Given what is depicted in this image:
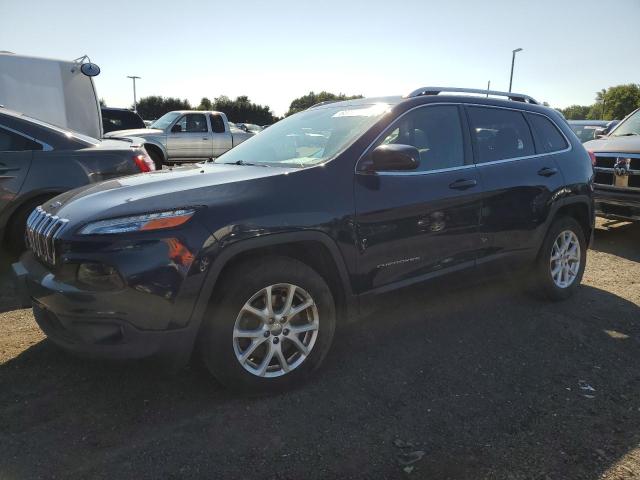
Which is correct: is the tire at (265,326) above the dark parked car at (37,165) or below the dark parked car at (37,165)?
below

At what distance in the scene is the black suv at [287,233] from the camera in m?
2.42

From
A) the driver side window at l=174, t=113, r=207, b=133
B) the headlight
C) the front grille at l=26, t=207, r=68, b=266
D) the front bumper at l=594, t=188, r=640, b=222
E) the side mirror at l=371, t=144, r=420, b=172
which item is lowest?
the front bumper at l=594, t=188, r=640, b=222

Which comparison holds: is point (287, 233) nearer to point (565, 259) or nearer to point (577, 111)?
point (565, 259)

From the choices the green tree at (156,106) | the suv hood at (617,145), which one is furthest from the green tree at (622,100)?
the suv hood at (617,145)

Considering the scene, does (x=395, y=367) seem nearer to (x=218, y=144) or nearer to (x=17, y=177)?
(x=17, y=177)

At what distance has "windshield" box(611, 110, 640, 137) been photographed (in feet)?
Result: 24.4

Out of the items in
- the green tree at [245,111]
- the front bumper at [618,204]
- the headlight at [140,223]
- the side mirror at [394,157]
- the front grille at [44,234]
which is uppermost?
the green tree at [245,111]

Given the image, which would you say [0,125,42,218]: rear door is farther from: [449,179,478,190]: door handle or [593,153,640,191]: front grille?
[593,153,640,191]: front grille

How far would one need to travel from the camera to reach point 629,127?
7637mm

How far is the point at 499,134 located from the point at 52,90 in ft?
23.2

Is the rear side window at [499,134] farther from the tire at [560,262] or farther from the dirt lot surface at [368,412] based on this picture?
the dirt lot surface at [368,412]

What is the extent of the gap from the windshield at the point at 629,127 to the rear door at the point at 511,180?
4162mm

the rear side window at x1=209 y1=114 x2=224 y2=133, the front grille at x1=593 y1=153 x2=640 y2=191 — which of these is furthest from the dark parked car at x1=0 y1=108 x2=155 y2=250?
the rear side window at x1=209 y1=114 x2=224 y2=133

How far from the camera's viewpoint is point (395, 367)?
324 cm
